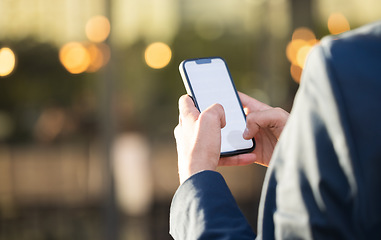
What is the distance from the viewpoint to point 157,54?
164 inches

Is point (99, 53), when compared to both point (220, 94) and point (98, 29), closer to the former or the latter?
point (98, 29)

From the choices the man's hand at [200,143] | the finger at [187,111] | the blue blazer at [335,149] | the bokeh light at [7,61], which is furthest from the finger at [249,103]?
the bokeh light at [7,61]

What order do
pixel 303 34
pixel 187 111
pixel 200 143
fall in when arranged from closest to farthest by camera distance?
pixel 200 143
pixel 187 111
pixel 303 34

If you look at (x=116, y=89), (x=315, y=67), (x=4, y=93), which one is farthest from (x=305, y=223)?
(x=4, y=93)

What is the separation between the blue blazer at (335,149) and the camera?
0.61 metres

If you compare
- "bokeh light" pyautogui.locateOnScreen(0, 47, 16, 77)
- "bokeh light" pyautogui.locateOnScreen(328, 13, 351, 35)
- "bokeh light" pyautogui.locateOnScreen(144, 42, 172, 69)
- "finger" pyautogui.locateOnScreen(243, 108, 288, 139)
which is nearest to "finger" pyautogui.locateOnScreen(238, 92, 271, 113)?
"finger" pyautogui.locateOnScreen(243, 108, 288, 139)

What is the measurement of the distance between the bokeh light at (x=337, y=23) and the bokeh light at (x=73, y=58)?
7.02ft

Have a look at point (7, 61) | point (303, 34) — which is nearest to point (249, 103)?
point (7, 61)

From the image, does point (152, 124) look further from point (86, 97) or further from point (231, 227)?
point (231, 227)

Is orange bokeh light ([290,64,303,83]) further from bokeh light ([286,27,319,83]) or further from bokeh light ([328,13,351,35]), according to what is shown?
bokeh light ([328,13,351,35])

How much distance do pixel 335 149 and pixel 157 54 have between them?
11.9 ft

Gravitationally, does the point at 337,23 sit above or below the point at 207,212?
above

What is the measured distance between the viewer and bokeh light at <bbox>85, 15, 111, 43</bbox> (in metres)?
3.97

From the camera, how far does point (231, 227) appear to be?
0.79 metres
